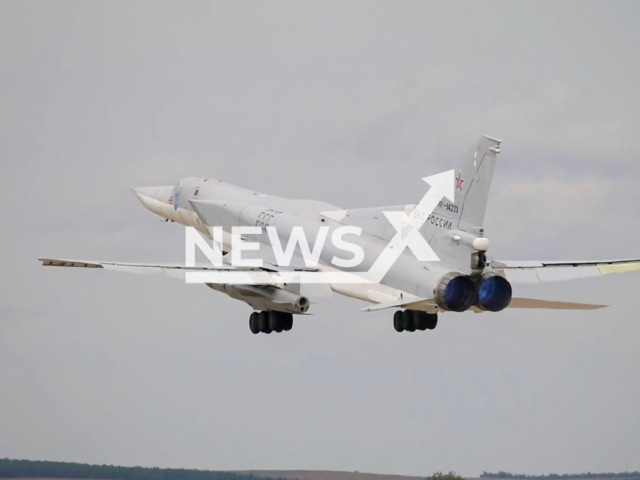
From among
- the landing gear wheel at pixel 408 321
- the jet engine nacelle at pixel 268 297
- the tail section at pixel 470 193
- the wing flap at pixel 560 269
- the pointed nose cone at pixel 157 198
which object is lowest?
the landing gear wheel at pixel 408 321

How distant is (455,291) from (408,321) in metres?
3.85

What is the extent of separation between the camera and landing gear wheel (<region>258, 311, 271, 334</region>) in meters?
36.7

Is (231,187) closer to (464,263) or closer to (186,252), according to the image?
(186,252)

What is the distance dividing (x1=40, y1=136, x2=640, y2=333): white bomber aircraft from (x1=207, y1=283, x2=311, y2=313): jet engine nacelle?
0.08 ft

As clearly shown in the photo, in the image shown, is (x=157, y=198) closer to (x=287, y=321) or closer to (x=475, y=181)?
(x=287, y=321)

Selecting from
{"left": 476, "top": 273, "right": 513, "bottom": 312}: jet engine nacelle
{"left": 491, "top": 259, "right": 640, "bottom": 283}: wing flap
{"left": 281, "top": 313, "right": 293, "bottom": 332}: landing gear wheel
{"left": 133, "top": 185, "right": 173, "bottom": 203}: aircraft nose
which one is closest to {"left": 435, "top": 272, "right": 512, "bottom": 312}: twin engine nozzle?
{"left": 476, "top": 273, "right": 513, "bottom": 312}: jet engine nacelle

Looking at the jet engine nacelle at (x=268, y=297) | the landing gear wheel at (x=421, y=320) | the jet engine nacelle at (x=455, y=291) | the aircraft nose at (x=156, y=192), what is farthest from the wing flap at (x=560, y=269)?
the aircraft nose at (x=156, y=192)

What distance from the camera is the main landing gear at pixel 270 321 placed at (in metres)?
36.6

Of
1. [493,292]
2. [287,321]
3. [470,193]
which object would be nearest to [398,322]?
[287,321]

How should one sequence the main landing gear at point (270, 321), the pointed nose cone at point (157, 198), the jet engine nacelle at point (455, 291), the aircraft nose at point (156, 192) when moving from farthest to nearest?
the aircraft nose at point (156, 192), the pointed nose cone at point (157, 198), the main landing gear at point (270, 321), the jet engine nacelle at point (455, 291)

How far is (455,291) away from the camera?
31859 mm

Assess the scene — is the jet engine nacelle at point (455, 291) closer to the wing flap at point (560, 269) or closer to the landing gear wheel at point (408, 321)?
the wing flap at point (560, 269)

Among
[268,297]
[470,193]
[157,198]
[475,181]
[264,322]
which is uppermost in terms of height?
[157,198]

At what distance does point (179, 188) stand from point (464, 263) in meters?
13.2
